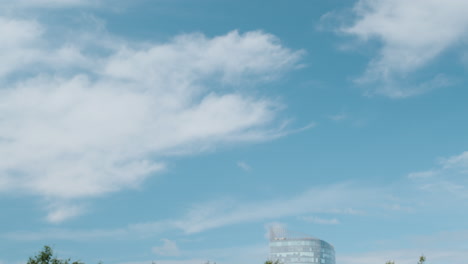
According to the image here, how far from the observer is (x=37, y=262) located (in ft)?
227

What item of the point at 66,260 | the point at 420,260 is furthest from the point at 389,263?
the point at 66,260

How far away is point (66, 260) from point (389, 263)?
44869 mm

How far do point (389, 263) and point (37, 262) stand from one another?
48.1 m

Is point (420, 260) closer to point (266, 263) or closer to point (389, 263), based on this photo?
point (389, 263)

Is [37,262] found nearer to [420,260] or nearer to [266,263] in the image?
[266,263]

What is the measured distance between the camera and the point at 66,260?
7138 cm

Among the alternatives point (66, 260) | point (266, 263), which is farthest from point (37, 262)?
point (266, 263)

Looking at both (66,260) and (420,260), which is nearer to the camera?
(420,260)

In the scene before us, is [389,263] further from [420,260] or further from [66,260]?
[66,260]

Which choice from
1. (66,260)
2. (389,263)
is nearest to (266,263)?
(389,263)

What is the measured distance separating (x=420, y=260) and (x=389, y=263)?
400 cm

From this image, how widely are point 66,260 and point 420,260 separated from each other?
160ft

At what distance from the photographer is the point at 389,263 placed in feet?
222

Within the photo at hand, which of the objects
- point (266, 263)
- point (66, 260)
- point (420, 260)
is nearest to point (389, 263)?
point (420, 260)
